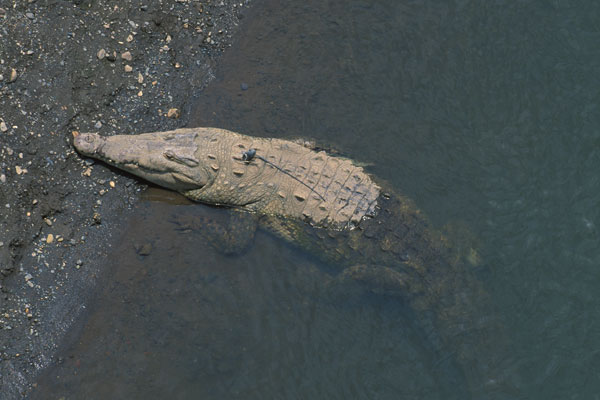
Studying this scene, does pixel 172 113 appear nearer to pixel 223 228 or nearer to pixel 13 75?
pixel 223 228

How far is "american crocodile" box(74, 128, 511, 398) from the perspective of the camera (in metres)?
7.02

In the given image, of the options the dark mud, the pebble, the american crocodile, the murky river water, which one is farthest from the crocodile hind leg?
the pebble

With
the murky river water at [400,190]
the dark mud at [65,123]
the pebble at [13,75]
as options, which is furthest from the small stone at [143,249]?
the pebble at [13,75]

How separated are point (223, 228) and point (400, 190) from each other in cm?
256

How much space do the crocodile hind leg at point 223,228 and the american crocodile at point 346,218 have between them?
296 mm

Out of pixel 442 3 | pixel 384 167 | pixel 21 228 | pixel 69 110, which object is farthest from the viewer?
pixel 442 3

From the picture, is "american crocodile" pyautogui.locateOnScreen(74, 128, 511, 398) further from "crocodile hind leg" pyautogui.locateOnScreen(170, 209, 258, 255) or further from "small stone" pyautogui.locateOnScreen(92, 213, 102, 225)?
"small stone" pyautogui.locateOnScreen(92, 213, 102, 225)

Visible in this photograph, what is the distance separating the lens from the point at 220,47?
325 inches

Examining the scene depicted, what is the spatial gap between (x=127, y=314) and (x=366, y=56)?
5.08m

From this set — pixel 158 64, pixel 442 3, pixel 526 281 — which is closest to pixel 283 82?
pixel 158 64

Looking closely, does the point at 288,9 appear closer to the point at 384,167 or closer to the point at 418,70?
the point at 418,70

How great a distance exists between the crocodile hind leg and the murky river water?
131mm

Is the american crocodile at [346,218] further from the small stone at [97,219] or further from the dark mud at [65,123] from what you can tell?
the small stone at [97,219]

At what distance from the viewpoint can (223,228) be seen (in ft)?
24.3
